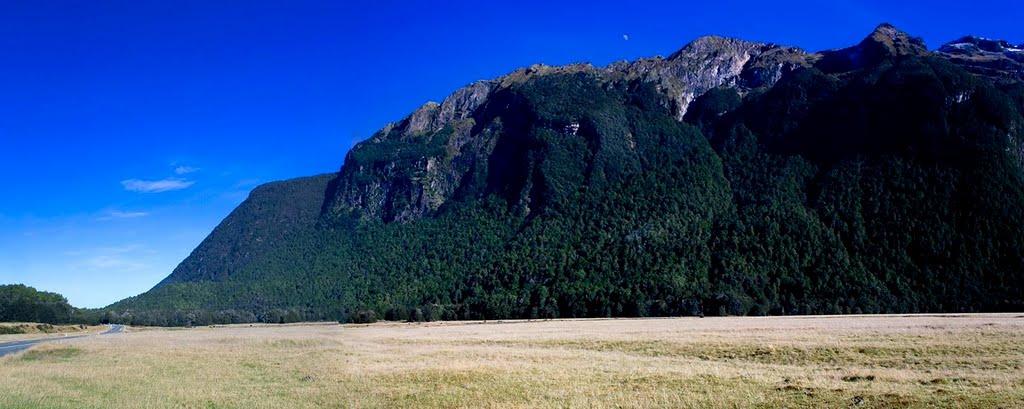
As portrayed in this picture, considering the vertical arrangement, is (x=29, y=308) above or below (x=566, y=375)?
above

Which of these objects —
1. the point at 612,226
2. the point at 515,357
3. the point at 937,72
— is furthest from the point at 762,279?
the point at 515,357

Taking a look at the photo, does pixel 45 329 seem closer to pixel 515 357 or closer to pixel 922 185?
pixel 515 357

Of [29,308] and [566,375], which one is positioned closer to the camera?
[566,375]

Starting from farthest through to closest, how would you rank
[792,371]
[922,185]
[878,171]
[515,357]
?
[878,171] → [922,185] → [515,357] → [792,371]

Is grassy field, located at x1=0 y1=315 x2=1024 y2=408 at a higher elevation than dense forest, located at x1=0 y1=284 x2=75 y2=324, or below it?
below

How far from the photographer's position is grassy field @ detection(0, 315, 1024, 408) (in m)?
22.5

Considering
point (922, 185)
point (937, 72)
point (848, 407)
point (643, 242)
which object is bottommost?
point (848, 407)

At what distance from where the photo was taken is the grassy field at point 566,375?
886 inches

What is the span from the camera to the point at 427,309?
488 feet

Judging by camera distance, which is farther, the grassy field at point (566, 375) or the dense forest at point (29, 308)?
the dense forest at point (29, 308)

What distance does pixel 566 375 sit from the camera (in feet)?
96.0

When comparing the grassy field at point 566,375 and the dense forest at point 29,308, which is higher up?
the dense forest at point 29,308

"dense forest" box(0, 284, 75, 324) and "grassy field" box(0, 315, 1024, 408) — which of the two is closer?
"grassy field" box(0, 315, 1024, 408)

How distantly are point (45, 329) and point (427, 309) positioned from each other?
227 feet
